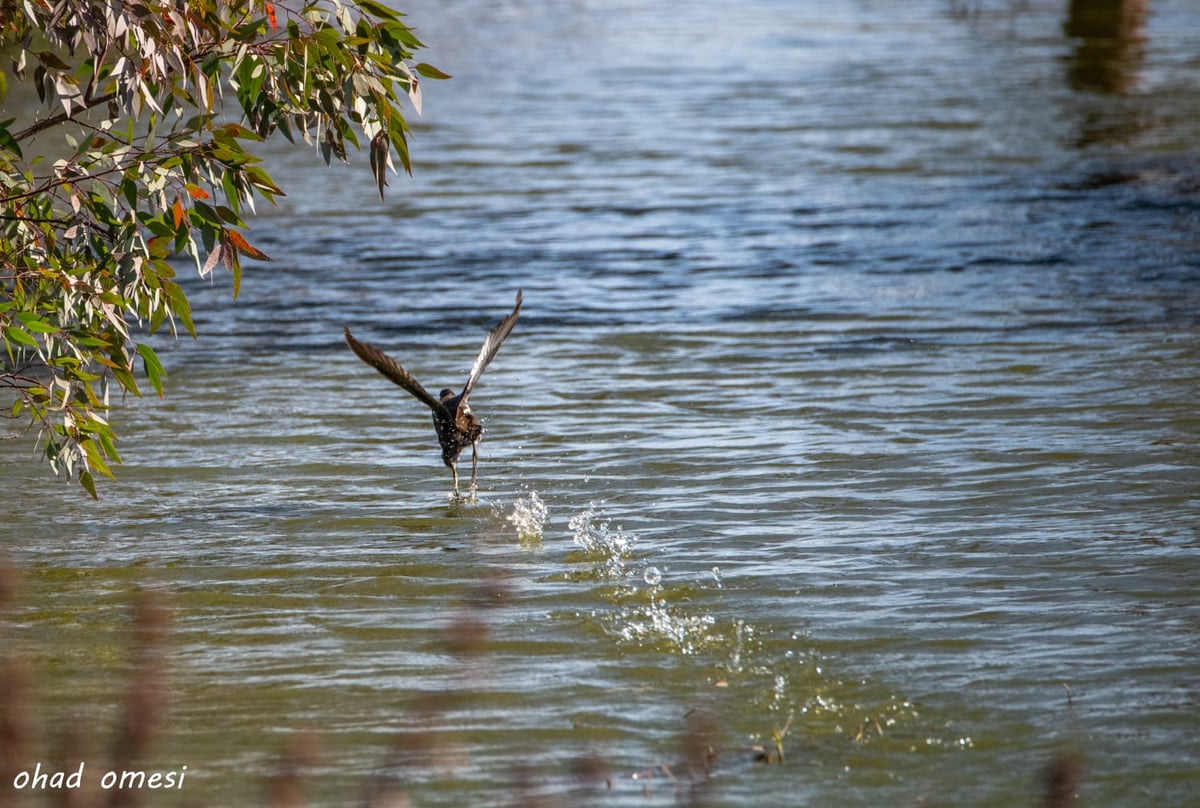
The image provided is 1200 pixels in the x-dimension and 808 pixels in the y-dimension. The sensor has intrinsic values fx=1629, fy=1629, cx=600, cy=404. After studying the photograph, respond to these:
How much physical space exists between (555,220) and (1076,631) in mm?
9728

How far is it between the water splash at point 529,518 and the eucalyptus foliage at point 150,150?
1719mm

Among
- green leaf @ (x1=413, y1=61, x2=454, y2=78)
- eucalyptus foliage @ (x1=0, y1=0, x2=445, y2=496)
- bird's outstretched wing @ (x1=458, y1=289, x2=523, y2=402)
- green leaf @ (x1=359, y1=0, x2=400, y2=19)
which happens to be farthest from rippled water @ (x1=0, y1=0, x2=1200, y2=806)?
green leaf @ (x1=359, y1=0, x2=400, y2=19)

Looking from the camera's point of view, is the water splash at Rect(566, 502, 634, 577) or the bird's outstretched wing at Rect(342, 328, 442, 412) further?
the water splash at Rect(566, 502, 634, 577)

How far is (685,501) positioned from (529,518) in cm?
74

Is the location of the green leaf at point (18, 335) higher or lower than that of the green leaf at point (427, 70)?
lower

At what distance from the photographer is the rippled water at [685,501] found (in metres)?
4.96

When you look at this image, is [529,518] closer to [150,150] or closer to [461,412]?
[461,412]

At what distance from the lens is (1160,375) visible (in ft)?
30.4

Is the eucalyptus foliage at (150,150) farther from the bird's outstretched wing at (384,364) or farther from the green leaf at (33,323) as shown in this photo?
the bird's outstretched wing at (384,364)

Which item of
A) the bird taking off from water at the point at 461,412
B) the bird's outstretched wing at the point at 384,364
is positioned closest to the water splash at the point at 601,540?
the bird taking off from water at the point at 461,412

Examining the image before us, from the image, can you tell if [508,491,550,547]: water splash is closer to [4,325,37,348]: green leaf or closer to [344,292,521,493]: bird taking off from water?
[344,292,521,493]: bird taking off from water

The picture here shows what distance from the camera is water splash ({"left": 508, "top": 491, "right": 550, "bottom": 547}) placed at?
700cm

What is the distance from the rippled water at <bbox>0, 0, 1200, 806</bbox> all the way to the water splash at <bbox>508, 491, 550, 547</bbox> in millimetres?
21

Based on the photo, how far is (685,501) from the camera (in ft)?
24.4
